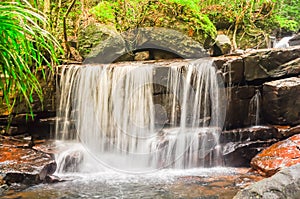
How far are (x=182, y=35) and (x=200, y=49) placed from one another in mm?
558

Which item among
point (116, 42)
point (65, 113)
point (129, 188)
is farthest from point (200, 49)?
point (129, 188)

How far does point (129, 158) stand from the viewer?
5.09m

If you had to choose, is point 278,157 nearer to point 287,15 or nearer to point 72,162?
point 72,162

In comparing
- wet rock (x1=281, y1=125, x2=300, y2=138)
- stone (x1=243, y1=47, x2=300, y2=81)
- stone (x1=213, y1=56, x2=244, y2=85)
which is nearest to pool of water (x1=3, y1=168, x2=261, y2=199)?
wet rock (x1=281, y1=125, x2=300, y2=138)

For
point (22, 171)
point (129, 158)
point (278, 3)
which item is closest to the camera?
point (22, 171)

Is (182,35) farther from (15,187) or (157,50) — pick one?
(15,187)

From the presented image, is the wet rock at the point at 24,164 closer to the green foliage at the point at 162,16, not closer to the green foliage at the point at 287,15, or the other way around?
the green foliage at the point at 162,16

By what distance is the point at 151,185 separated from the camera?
394 centimetres

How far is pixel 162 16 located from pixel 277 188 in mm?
5900

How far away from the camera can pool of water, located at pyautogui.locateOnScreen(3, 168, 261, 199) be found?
3572mm

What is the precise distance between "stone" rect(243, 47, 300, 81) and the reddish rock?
1303 millimetres

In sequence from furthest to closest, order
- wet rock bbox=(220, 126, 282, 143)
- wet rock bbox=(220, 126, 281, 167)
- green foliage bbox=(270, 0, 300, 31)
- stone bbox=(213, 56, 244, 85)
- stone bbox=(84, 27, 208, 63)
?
green foliage bbox=(270, 0, 300, 31) → stone bbox=(84, 27, 208, 63) → stone bbox=(213, 56, 244, 85) → wet rock bbox=(220, 126, 282, 143) → wet rock bbox=(220, 126, 281, 167)

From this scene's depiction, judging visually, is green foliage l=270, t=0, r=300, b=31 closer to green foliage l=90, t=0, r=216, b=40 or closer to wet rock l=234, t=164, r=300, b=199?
green foliage l=90, t=0, r=216, b=40

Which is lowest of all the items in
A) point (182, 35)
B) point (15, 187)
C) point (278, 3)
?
point (15, 187)
